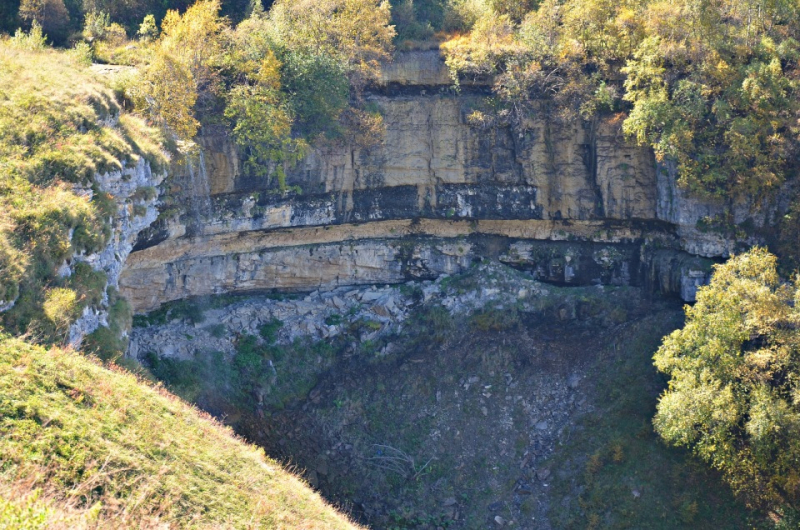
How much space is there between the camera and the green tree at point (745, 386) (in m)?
17.6

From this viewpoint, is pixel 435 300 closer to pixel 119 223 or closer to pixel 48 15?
pixel 119 223

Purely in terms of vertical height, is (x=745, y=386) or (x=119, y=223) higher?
(x=119, y=223)

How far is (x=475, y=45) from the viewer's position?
26.4m

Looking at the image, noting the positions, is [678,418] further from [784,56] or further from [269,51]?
[269,51]

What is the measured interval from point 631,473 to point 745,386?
3996mm

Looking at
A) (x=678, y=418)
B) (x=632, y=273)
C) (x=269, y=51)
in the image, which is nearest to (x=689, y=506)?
(x=678, y=418)

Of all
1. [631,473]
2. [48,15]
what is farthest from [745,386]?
[48,15]

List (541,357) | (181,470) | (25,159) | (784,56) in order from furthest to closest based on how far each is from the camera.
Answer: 1. (541,357)
2. (784,56)
3. (25,159)
4. (181,470)

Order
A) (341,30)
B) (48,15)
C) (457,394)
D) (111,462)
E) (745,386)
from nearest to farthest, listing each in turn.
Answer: (111,462) → (745,386) → (457,394) → (341,30) → (48,15)

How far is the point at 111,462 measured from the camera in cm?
1112

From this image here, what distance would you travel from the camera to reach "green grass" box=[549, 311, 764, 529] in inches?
739

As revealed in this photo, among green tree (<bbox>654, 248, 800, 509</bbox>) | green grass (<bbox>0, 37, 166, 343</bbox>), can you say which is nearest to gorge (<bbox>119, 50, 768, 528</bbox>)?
green tree (<bbox>654, 248, 800, 509</bbox>)

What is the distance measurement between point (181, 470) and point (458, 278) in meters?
15.9

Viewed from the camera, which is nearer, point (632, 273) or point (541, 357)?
point (541, 357)
